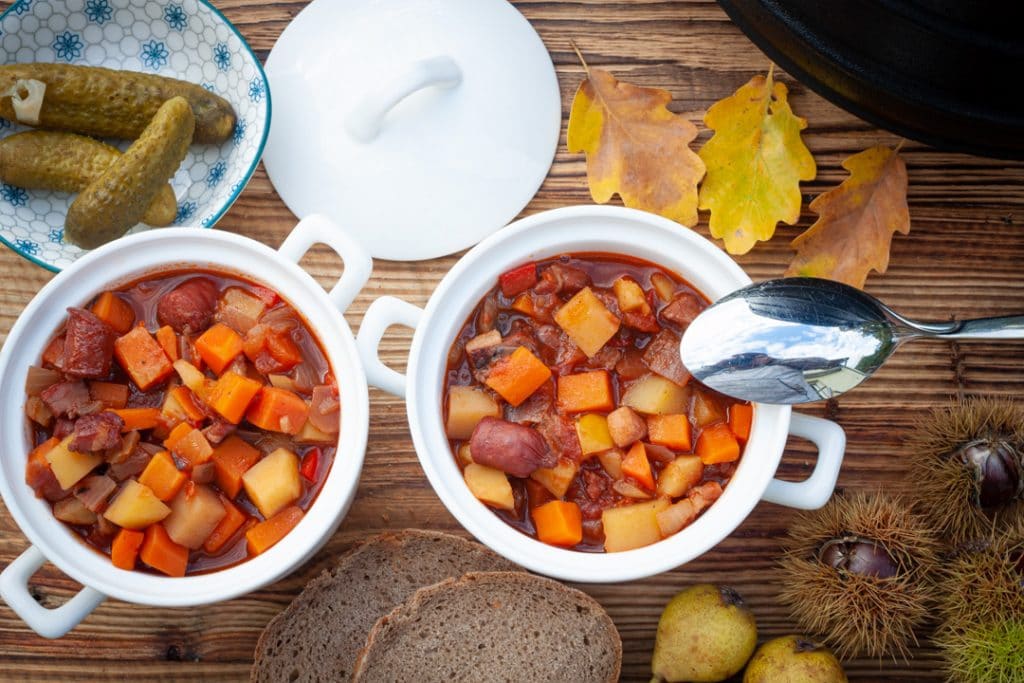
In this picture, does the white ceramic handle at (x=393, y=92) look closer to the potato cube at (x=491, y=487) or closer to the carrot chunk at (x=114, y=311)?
the carrot chunk at (x=114, y=311)

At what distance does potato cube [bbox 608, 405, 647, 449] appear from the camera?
182cm

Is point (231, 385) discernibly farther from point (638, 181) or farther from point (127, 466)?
point (638, 181)

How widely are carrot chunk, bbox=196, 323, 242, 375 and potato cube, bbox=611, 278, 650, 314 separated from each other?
79cm

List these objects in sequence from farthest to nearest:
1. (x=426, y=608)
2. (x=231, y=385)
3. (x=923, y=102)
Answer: (x=426, y=608), (x=231, y=385), (x=923, y=102)

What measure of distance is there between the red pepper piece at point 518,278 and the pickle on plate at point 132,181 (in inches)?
32.0

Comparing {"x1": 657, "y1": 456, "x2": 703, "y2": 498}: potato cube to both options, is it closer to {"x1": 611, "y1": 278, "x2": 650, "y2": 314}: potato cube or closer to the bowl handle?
{"x1": 611, "y1": 278, "x2": 650, "y2": 314}: potato cube

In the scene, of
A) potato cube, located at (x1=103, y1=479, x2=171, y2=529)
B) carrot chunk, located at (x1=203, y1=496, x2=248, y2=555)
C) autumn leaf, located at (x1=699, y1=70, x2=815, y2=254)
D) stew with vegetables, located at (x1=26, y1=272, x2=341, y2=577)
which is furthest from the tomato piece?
autumn leaf, located at (x1=699, y1=70, x2=815, y2=254)

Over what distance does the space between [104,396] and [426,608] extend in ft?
2.79

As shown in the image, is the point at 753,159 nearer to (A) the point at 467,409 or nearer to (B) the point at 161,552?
(A) the point at 467,409

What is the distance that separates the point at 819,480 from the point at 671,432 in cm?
31

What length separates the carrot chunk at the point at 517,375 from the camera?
182 centimetres

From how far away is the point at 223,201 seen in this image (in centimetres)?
212

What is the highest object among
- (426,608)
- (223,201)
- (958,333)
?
(223,201)

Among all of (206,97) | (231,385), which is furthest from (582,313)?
(206,97)
